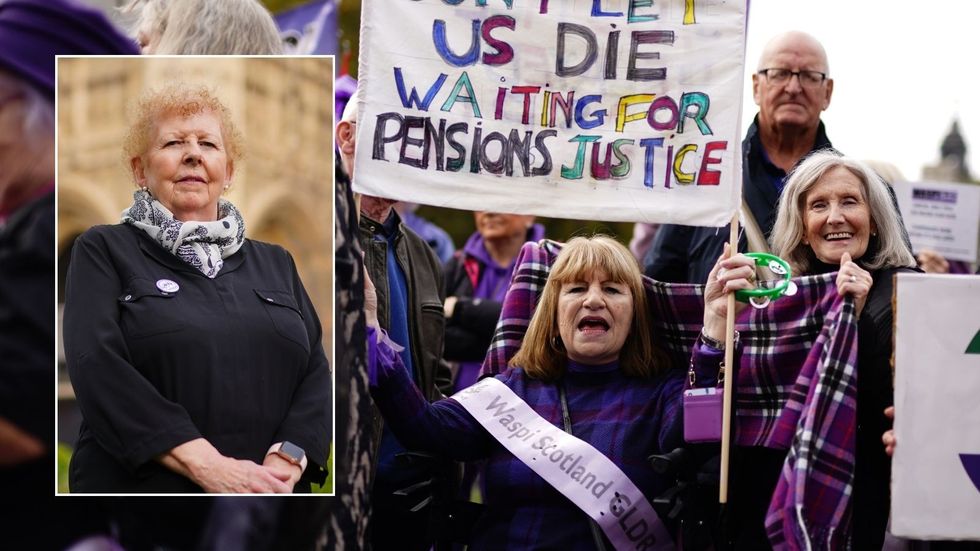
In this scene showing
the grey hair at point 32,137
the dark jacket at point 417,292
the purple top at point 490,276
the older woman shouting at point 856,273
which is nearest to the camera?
the grey hair at point 32,137

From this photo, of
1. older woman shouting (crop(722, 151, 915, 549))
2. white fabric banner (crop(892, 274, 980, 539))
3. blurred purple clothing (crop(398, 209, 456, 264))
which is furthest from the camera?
blurred purple clothing (crop(398, 209, 456, 264))

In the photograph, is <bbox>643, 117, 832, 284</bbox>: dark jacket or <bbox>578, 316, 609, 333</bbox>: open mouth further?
<bbox>643, 117, 832, 284</bbox>: dark jacket

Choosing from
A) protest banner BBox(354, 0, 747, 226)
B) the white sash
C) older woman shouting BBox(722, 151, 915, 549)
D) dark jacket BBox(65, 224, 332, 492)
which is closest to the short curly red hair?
dark jacket BBox(65, 224, 332, 492)

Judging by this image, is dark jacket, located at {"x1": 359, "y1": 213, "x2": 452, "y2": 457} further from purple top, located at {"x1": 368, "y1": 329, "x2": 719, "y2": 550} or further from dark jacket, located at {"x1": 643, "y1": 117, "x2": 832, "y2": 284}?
dark jacket, located at {"x1": 643, "y1": 117, "x2": 832, "y2": 284}

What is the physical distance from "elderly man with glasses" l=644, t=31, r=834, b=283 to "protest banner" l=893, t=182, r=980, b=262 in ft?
8.33

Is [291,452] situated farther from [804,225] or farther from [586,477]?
[804,225]

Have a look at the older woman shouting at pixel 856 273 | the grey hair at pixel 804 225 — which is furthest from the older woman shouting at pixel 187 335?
the grey hair at pixel 804 225

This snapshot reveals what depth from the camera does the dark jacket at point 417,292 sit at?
494 cm

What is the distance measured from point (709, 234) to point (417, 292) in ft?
4.03

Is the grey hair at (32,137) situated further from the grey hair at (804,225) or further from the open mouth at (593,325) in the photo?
the grey hair at (804,225)

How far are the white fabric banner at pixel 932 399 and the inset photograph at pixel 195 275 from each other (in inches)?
65.1

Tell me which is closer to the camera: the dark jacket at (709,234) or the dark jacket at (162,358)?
the dark jacket at (162,358)

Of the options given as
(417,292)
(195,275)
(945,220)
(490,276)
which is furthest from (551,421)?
(945,220)

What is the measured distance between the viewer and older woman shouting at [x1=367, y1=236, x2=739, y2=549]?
461 centimetres
